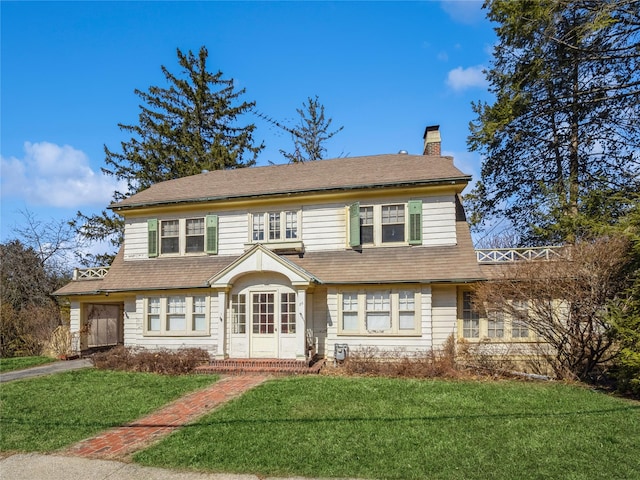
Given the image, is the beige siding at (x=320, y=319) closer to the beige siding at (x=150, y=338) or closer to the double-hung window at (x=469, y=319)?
the beige siding at (x=150, y=338)

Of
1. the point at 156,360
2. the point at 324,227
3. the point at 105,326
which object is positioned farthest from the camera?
the point at 105,326

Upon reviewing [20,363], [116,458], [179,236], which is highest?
[179,236]

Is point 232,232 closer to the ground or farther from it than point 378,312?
farther from it

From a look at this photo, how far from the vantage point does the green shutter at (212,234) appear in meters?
15.9

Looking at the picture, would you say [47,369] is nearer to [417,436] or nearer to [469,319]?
[417,436]

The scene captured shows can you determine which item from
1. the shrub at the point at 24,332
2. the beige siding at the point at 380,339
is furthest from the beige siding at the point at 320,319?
the shrub at the point at 24,332

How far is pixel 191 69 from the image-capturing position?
33.4m

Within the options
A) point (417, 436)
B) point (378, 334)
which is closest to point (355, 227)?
point (378, 334)

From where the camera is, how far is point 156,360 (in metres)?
13.8

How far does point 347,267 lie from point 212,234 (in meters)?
5.53

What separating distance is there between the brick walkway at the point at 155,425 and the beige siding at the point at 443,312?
577cm

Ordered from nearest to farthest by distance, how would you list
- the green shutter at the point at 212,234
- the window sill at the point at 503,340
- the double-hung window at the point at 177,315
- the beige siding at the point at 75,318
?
1. the window sill at the point at 503,340
2. the double-hung window at the point at 177,315
3. the green shutter at the point at 212,234
4. the beige siding at the point at 75,318

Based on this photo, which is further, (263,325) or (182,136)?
(182,136)

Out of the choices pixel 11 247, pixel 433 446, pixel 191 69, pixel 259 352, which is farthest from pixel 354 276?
pixel 191 69
